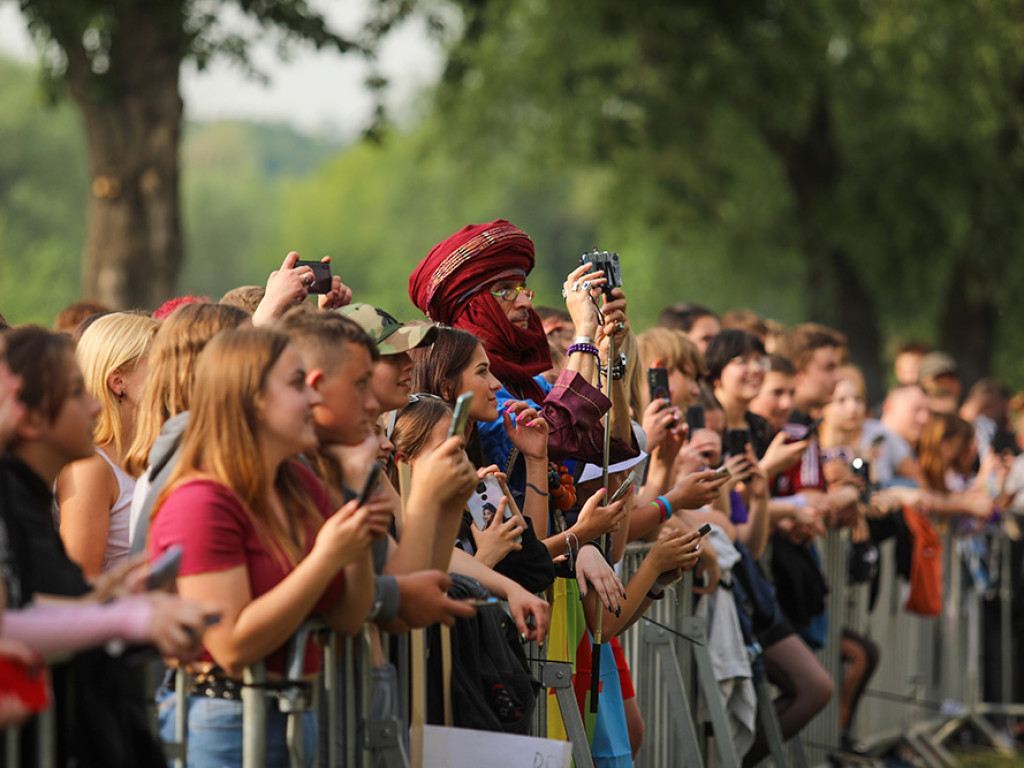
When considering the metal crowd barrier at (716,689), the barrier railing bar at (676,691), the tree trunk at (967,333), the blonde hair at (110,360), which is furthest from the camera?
the tree trunk at (967,333)

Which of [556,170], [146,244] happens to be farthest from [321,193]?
[146,244]

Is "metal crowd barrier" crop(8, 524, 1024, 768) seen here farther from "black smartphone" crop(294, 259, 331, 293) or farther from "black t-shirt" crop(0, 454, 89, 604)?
"black smartphone" crop(294, 259, 331, 293)

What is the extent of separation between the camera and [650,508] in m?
5.26

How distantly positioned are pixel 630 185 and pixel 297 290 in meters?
18.8

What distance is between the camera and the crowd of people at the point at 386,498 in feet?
9.23

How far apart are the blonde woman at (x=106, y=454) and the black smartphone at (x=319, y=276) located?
48 cm

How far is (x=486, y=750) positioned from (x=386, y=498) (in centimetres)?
87

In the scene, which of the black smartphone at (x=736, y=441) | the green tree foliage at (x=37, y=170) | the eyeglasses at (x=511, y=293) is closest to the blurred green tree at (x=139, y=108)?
the black smartphone at (x=736, y=441)

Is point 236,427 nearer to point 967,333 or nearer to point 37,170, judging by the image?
point 967,333

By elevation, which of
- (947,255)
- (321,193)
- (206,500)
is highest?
(321,193)

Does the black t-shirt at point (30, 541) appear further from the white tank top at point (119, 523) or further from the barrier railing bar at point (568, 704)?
the barrier railing bar at point (568, 704)

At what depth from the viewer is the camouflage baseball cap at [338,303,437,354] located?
383 centimetres

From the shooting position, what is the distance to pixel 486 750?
360cm

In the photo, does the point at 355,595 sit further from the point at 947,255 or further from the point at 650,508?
the point at 947,255
